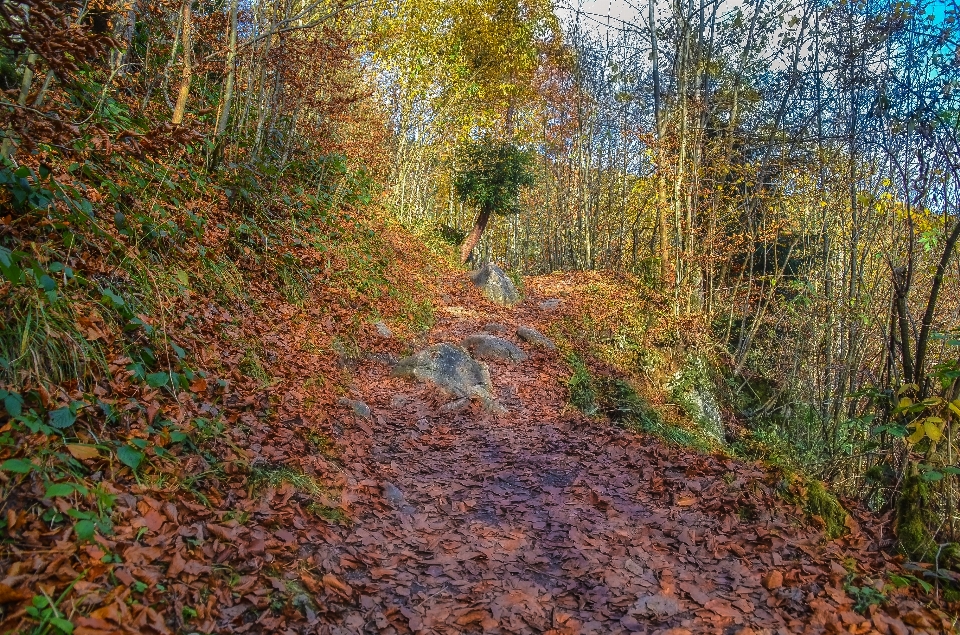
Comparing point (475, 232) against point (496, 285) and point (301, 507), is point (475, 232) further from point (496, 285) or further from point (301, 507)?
point (301, 507)

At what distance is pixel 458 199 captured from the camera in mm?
20875

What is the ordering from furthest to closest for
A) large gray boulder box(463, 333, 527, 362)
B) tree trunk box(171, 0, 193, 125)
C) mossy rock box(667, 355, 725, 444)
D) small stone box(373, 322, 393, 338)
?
large gray boulder box(463, 333, 527, 362) < mossy rock box(667, 355, 725, 444) < small stone box(373, 322, 393, 338) < tree trunk box(171, 0, 193, 125)

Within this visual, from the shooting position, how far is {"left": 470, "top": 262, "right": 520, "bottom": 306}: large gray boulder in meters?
16.0

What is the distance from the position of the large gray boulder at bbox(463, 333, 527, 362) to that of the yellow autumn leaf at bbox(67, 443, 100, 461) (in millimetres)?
7667

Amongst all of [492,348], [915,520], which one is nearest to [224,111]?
[492,348]

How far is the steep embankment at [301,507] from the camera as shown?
2.84 m

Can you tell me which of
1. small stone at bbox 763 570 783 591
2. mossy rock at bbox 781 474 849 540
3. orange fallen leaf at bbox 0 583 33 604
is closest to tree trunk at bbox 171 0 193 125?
orange fallen leaf at bbox 0 583 33 604

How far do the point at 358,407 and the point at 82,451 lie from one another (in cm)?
377

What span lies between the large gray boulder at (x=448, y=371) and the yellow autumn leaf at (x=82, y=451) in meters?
5.46

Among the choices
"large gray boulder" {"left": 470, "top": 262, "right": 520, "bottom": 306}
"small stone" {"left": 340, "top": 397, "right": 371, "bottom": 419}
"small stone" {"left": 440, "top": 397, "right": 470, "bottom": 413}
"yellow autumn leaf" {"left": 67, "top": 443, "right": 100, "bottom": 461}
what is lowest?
"small stone" {"left": 440, "top": 397, "right": 470, "bottom": 413}

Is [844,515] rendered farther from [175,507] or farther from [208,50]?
[208,50]

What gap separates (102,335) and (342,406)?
118 inches

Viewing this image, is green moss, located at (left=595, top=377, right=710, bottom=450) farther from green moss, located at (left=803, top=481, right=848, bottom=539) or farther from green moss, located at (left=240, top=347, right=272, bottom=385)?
green moss, located at (left=240, top=347, right=272, bottom=385)

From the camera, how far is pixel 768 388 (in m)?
13.8
